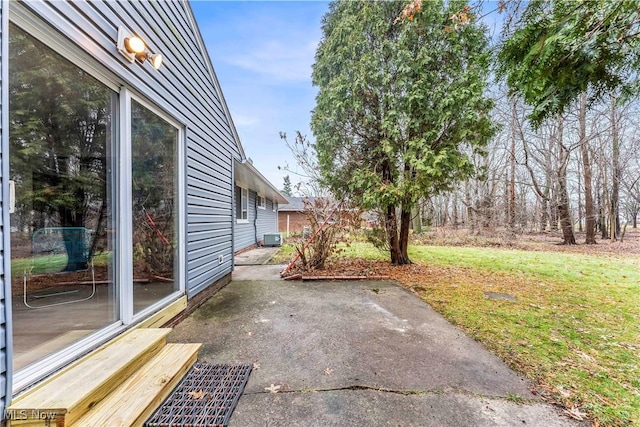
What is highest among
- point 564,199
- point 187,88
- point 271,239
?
point 187,88

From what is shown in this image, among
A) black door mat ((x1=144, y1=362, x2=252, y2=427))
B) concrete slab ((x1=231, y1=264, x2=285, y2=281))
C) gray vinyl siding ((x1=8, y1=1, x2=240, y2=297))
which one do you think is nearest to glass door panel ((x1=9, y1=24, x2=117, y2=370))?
gray vinyl siding ((x1=8, y1=1, x2=240, y2=297))

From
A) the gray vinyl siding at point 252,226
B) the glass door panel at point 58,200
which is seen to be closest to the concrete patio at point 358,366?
the glass door panel at point 58,200

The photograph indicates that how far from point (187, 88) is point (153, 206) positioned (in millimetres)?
1939

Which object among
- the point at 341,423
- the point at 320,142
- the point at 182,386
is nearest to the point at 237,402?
the point at 182,386

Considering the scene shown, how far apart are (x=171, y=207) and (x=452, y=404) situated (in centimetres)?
381

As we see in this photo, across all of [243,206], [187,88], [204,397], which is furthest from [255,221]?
[204,397]

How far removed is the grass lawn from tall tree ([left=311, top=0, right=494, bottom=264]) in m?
2.34

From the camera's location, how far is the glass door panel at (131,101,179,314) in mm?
2975

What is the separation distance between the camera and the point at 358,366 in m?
2.66

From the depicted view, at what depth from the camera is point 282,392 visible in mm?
2266

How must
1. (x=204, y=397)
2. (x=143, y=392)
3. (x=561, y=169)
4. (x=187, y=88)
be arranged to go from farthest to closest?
1. (x=561, y=169)
2. (x=187, y=88)
3. (x=204, y=397)
4. (x=143, y=392)

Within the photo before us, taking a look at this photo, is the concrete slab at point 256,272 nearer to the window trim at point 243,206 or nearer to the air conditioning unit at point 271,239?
the window trim at point 243,206

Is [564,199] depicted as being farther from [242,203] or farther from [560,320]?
[242,203]

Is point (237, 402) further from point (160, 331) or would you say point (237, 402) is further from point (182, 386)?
point (160, 331)
